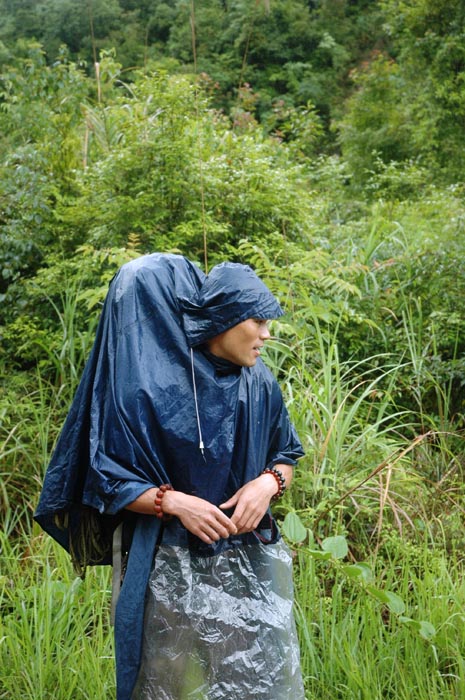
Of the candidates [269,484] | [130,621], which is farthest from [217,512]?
[130,621]

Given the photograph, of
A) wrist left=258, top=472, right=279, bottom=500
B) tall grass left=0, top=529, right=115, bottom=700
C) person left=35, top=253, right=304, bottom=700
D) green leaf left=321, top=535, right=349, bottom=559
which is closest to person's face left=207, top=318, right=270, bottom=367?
person left=35, top=253, right=304, bottom=700

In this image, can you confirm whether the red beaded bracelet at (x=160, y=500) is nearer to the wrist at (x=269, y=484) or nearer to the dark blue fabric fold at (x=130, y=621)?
the dark blue fabric fold at (x=130, y=621)

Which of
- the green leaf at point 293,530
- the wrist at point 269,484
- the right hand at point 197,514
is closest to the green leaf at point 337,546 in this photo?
the green leaf at point 293,530

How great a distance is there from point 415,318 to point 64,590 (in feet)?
8.93

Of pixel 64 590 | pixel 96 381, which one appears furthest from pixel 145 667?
pixel 64 590

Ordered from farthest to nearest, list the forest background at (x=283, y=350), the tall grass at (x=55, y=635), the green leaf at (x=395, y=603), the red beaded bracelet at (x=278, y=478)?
the forest background at (x=283, y=350) < the tall grass at (x=55, y=635) < the green leaf at (x=395, y=603) < the red beaded bracelet at (x=278, y=478)

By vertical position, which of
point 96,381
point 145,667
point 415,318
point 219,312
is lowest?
point 415,318

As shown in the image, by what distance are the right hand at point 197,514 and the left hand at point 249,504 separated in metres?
0.06

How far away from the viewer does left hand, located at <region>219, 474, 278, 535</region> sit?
73.0 inches

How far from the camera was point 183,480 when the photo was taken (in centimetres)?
187

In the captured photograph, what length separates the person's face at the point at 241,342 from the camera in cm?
187

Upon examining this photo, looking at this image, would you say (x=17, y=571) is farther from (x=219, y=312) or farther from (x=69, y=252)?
(x=69, y=252)

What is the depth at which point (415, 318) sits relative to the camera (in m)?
4.85

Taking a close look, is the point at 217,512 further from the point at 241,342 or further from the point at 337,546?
the point at 337,546
